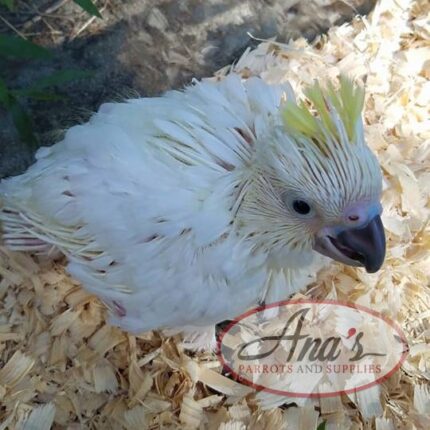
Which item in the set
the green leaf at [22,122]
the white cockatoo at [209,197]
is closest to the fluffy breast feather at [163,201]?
the white cockatoo at [209,197]

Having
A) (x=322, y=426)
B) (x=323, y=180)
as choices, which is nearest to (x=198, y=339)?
(x=322, y=426)

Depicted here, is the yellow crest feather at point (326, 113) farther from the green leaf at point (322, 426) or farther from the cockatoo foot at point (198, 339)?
the green leaf at point (322, 426)

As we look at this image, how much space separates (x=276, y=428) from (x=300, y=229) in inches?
23.1

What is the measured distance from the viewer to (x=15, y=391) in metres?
1.41

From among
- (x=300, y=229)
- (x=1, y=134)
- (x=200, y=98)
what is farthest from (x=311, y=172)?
(x=1, y=134)

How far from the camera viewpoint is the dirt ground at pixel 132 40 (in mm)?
1685

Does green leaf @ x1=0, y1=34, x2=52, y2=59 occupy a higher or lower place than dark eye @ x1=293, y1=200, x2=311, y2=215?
higher

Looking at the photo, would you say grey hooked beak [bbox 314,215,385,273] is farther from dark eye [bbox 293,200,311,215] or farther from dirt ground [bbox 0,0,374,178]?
dirt ground [bbox 0,0,374,178]

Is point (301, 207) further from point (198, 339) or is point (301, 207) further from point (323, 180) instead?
point (198, 339)

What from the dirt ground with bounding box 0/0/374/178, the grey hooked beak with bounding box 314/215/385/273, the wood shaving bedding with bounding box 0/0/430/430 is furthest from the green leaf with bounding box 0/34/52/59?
the grey hooked beak with bounding box 314/215/385/273

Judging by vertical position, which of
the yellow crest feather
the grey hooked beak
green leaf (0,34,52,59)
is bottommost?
the grey hooked beak

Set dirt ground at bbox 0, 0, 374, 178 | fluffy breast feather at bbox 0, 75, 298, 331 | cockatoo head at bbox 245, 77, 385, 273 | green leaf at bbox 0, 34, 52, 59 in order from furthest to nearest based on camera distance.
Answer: dirt ground at bbox 0, 0, 374, 178
green leaf at bbox 0, 34, 52, 59
fluffy breast feather at bbox 0, 75, 298, 331
cockatoo head at bbox 245, 77, 385, 273

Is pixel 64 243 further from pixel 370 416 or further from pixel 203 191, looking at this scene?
pixel 370 416

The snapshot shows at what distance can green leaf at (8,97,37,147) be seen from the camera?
4.78ft
